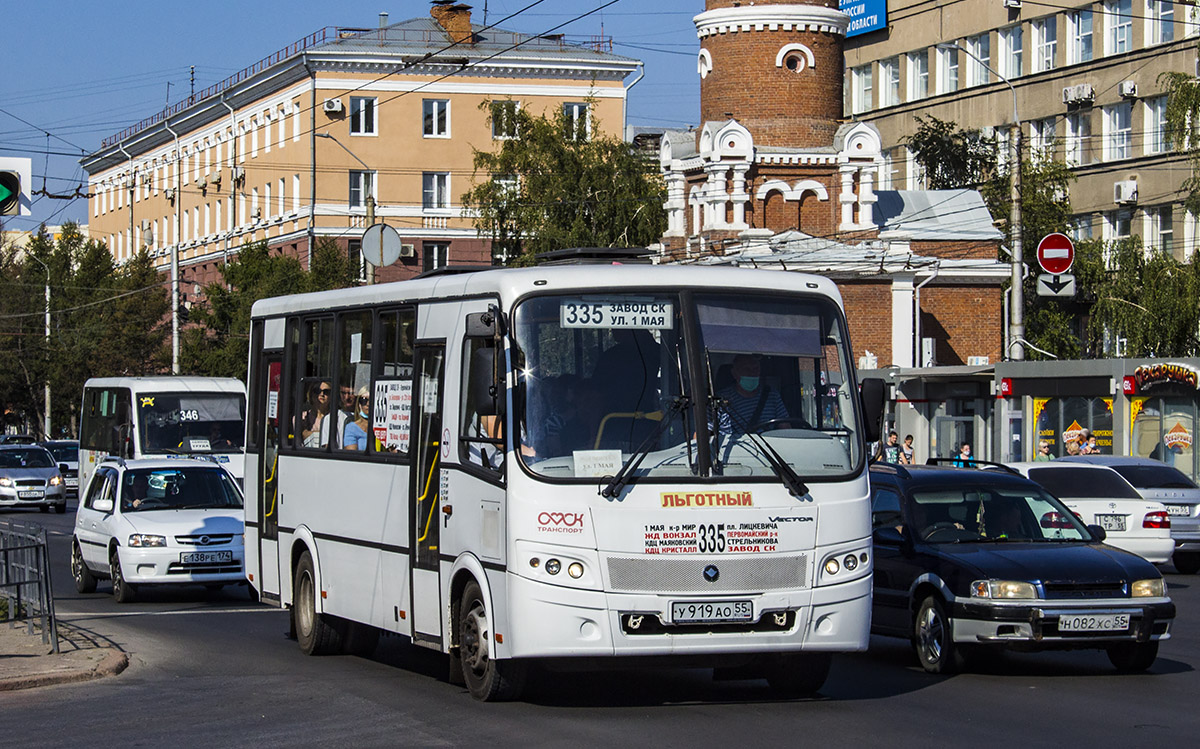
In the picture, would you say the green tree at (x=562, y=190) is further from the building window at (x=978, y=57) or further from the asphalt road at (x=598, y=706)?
the asphalt road at (x=598, y=706)

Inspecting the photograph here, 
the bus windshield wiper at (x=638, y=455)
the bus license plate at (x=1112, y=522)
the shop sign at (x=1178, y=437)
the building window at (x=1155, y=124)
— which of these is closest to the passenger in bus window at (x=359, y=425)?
the bus windshield wiper at (x=638, y=455)

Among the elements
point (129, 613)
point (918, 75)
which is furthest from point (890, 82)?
point (129, 613)

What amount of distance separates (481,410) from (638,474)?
1.01 m

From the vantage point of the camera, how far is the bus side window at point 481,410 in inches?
415

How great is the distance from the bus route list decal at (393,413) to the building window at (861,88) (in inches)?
2930

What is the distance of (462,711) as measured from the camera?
10977 mm

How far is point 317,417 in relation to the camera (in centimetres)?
1438

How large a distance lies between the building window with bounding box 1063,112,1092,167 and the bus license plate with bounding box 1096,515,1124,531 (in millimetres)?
49539

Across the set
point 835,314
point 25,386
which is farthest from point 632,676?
point 25,386

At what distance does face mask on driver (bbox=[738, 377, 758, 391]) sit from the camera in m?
11.0

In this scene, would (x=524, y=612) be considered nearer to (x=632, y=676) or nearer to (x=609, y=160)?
(x=632, y=676)

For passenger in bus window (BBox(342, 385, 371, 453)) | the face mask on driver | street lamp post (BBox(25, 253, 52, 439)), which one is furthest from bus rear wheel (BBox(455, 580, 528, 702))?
street lamp post (BBox(25, 253, 52, 439))

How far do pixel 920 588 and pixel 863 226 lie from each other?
Answer: 4376 cm

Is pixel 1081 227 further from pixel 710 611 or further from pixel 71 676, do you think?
pixel 710 611
